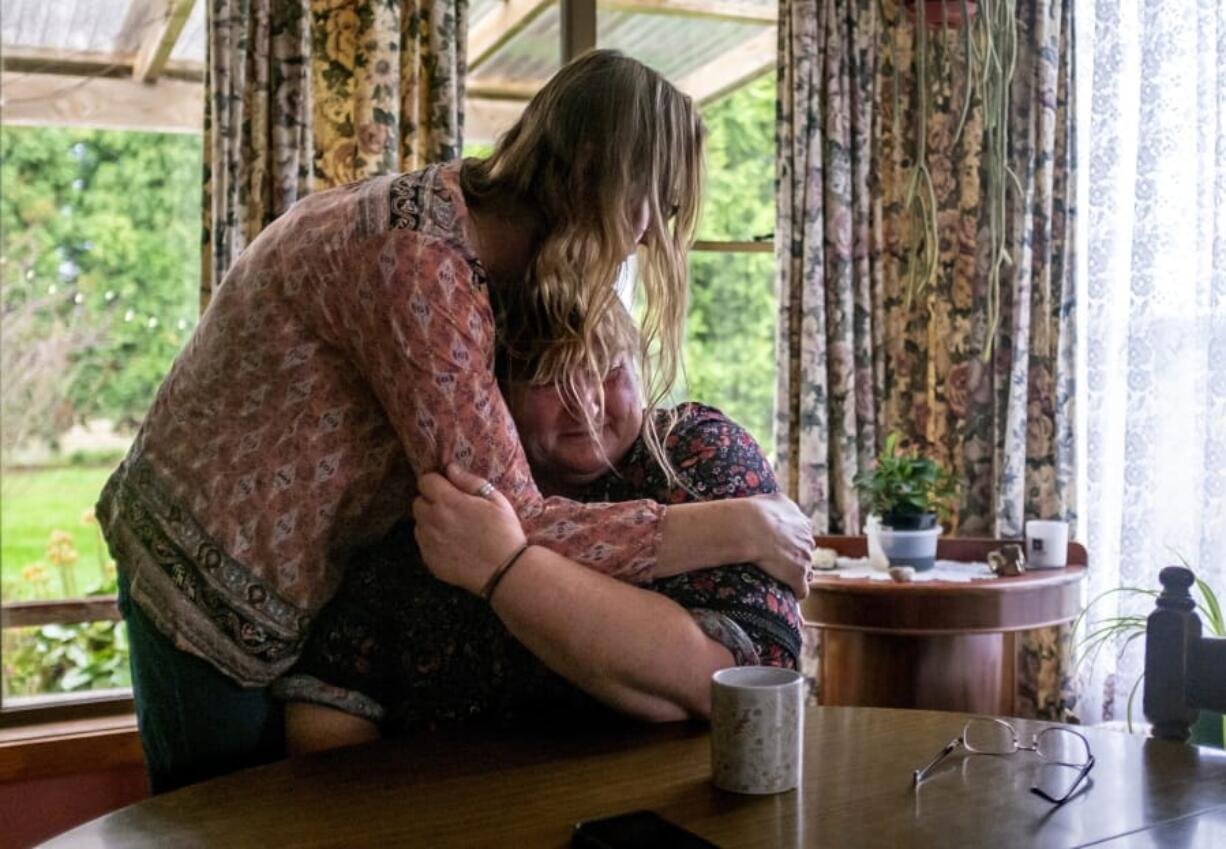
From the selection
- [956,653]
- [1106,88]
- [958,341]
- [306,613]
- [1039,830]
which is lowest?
[956,653]

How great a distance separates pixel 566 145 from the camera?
1367mm

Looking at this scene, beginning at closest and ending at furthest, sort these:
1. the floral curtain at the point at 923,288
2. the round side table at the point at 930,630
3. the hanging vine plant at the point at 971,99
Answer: the hanging vine plant at the point at 971,99 < the round side table at the point at 930,630 < the floral curtain at the point at 923,288

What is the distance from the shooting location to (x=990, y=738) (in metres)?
1.28

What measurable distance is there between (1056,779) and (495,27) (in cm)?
278

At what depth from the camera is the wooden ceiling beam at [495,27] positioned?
340 cm

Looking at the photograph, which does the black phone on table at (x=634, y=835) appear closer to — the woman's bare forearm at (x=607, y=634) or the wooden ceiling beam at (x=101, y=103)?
the woman's bare forearm at (x=607, y=634)

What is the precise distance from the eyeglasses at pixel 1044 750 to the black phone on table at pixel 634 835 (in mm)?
266

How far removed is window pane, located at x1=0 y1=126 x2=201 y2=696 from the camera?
2934mm

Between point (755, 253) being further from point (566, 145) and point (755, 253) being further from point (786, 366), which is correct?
point (566, 145)

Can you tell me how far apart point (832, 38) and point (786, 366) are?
0.99 metres

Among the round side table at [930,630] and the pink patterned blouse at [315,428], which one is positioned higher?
the pink patterned blouse at [315,428]

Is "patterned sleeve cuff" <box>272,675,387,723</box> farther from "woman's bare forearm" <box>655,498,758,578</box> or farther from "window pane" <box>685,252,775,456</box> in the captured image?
"window pane" <box>685,252,775,456</box>

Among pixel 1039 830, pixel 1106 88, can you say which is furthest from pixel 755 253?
pixel 1039 830

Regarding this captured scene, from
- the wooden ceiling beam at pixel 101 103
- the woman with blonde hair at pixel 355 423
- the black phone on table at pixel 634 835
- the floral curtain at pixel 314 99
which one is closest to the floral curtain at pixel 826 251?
the floral curtain at pixel 314 99
